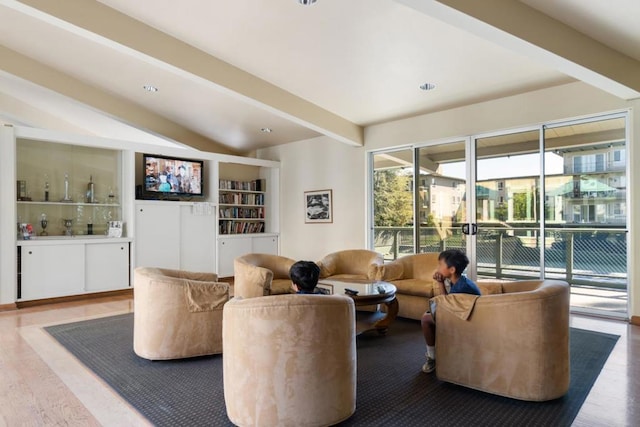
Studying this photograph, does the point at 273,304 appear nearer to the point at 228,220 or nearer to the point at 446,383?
the point at 446,383

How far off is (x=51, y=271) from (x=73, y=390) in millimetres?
3564

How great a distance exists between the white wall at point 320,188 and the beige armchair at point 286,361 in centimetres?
484

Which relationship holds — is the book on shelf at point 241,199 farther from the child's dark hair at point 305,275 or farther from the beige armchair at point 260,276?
the child's dark hair at point 305,275

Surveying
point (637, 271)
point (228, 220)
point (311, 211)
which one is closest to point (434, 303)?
point (637, 271)

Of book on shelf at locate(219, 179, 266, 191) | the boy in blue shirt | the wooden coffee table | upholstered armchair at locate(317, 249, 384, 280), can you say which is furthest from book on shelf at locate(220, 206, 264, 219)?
the boy in blue shirt

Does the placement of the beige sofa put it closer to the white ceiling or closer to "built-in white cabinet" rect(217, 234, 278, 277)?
the white ceiling

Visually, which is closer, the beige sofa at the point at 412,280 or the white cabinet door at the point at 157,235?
the beige sofa at the point at 412,280

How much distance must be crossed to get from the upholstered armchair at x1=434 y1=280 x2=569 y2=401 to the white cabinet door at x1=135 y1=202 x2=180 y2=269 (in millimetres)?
5246

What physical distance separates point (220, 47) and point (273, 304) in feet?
11.7

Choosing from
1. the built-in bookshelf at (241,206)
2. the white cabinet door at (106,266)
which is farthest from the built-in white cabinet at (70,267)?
the built-in bookshelf at (241,206)

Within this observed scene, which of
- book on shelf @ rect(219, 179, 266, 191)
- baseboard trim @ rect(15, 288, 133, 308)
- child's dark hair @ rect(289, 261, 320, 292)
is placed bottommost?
baseboard trim @ rect(15, 288, 133, 308)

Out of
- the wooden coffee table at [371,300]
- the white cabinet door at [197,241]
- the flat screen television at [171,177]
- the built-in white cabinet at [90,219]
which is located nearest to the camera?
the wooden coffee table at [371,300]

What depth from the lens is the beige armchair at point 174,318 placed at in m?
3.19

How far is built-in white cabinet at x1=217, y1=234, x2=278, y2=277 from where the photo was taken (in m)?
7.54
